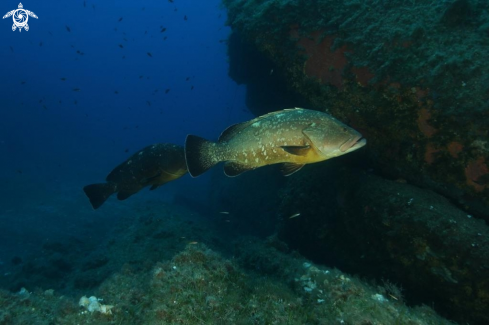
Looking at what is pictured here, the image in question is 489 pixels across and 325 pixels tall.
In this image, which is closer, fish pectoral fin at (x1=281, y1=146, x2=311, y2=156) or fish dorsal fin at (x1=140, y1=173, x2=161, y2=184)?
fish pectoral fin at (x1=281, y1=146, x2=311, y2=156)

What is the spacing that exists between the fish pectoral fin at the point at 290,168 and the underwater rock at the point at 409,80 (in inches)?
118

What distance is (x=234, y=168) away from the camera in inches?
157

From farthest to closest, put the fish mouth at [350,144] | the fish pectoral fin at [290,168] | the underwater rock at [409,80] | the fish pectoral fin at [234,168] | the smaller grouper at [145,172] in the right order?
1. the smaller grouper at [145,172]
2. the underwater rock at [409,80]
3. the fish pectoral fin at [234,168]
4. the fish pectoral fin at [290,168]
5. the fish mouth at [350,144]

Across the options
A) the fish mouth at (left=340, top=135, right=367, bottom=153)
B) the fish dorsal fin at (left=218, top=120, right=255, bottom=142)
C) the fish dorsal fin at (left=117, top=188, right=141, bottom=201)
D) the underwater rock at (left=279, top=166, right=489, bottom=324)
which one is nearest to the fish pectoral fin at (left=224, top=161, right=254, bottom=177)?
the fish dorsal fin at (left=218, top=120, right=255, bottom=142)

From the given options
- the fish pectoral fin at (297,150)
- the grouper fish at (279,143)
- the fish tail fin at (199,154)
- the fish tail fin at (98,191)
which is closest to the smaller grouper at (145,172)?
the fish tail fin at (98,191)

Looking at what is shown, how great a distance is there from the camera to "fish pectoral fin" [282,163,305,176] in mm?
3571

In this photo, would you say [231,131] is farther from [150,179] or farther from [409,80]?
[409,80]

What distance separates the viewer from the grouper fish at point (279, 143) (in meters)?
3.31

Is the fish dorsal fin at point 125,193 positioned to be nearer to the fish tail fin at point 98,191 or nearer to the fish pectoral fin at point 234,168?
the fish tail fin at point 98,191

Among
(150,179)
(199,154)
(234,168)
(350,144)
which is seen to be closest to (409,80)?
(350,144)

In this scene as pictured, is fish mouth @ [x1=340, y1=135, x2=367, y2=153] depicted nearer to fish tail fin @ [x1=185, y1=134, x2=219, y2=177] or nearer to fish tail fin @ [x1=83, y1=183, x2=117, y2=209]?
fish tail fin @ [x1=185, y1=134, x2=219, y2=177]

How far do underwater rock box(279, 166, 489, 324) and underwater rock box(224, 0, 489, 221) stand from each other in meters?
0.51

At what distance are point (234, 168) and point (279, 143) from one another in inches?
32.8

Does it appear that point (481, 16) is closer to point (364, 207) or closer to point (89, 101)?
point (364, 207)
